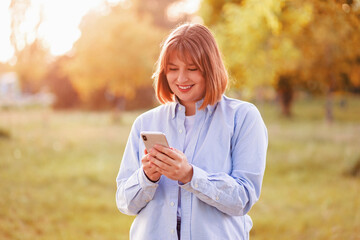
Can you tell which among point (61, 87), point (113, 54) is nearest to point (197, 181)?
point (113, 54)

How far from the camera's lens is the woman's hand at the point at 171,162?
72.4 inches

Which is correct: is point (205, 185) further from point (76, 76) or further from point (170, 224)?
point (76, 76)

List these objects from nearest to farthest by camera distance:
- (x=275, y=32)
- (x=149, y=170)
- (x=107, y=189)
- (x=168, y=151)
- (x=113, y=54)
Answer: (x=168, y=151)
(x=149, y=170)
(x=275, y=32)
(x=107, y=189)
(x=113, y=54)

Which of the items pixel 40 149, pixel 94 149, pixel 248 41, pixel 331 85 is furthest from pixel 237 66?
pixel 331 85

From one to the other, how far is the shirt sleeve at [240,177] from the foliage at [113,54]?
1914 centimetres

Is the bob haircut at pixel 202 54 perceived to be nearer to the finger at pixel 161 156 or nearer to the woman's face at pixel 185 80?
the woman's face at pixel 185 80

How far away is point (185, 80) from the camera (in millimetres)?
2109

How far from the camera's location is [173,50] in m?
2.07

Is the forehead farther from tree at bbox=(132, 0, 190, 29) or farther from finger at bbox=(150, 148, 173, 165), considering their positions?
tree at bbox=(132, 0, 190, 29)

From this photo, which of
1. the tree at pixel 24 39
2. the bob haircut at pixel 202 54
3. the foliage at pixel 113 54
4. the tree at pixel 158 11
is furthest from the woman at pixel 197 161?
the tree at pixel 158 11

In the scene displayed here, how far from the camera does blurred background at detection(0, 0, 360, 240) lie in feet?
20.2

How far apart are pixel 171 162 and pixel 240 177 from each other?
1.23ft

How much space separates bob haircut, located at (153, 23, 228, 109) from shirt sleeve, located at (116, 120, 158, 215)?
1.42ft

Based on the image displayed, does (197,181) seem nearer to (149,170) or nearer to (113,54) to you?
(149,170)
